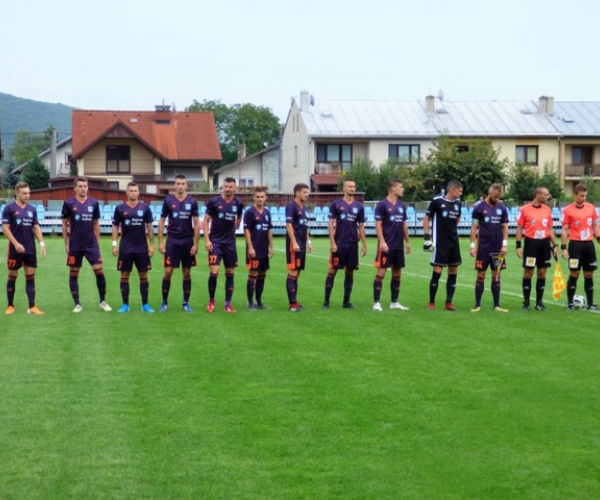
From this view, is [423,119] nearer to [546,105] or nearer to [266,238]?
[546,105]

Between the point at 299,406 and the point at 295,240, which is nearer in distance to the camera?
the point at 299,406

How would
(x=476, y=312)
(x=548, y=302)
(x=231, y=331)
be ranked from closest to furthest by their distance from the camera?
(x=231, y=331) < (x=476, y=312) < (x=548, y=302)

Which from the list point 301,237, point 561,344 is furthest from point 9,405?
point 301,237

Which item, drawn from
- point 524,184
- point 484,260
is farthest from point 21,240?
point 524,184

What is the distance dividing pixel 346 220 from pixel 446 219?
164 centimetres

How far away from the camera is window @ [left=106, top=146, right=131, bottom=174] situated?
69.7m

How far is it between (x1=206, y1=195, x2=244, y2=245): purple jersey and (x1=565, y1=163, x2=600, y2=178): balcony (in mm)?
62604

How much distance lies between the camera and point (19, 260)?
48.0ft

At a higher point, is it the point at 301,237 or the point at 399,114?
the point at 399,114

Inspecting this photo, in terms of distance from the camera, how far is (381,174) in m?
62.6

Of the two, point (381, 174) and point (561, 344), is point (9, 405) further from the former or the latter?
point (381, 174)

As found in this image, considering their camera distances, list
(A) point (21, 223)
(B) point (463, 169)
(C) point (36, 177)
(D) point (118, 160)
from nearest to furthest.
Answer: (A) point (21, 223)
(B) point (463, 169)
(D) point (118, 160)
(C) point (36, 177)

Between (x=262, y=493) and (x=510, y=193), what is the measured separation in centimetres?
5498

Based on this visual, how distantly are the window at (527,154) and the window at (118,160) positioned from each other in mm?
29552
